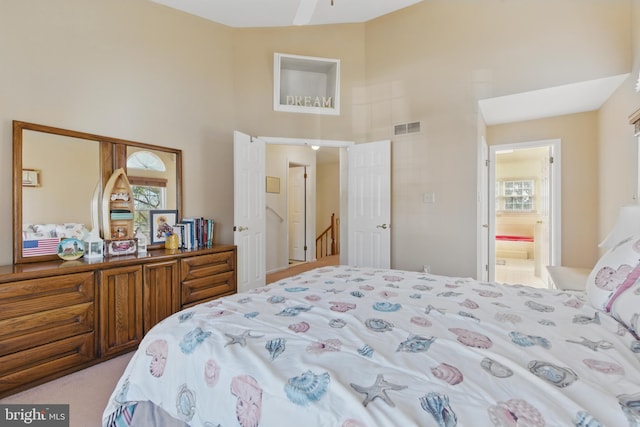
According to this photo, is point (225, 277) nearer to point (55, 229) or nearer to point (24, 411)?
point (55, 229)

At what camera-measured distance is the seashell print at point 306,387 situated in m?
0.79

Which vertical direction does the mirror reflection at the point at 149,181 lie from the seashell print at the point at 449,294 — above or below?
above

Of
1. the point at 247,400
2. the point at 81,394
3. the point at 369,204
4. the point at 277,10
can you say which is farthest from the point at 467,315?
the point at 277,10

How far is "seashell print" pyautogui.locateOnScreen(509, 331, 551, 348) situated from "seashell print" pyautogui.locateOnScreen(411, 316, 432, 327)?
28cm

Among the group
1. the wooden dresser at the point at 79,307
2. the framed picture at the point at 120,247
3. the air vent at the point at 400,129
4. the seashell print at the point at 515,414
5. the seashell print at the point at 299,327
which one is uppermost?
the air vent at the point at 400,129

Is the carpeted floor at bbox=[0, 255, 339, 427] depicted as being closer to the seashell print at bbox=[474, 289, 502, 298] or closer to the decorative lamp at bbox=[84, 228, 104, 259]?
A: the decorative lamp at bbox=[84, 228, 104, 259]

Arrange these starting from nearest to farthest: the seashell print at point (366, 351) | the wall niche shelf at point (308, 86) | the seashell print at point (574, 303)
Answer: the seashell print at point (366, 351) → the seashell print at point (574, 303) → the wall niche shelf at point (308, 86)

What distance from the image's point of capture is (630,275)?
4.02ft

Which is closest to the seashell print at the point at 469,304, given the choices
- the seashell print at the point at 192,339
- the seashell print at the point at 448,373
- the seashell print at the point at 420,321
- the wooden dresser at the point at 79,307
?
the seashell print at the point at 420,321

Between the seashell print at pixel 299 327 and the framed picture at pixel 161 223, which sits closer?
the seashell print at pixel 299 327

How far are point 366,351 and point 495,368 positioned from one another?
1.19ft

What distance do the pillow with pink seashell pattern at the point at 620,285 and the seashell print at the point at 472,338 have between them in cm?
53

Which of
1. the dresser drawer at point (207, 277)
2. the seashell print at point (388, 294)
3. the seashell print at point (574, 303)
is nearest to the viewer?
the seashell print at point (574, 303)

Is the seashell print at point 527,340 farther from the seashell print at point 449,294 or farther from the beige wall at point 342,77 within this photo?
the beige wall at point 342,77
